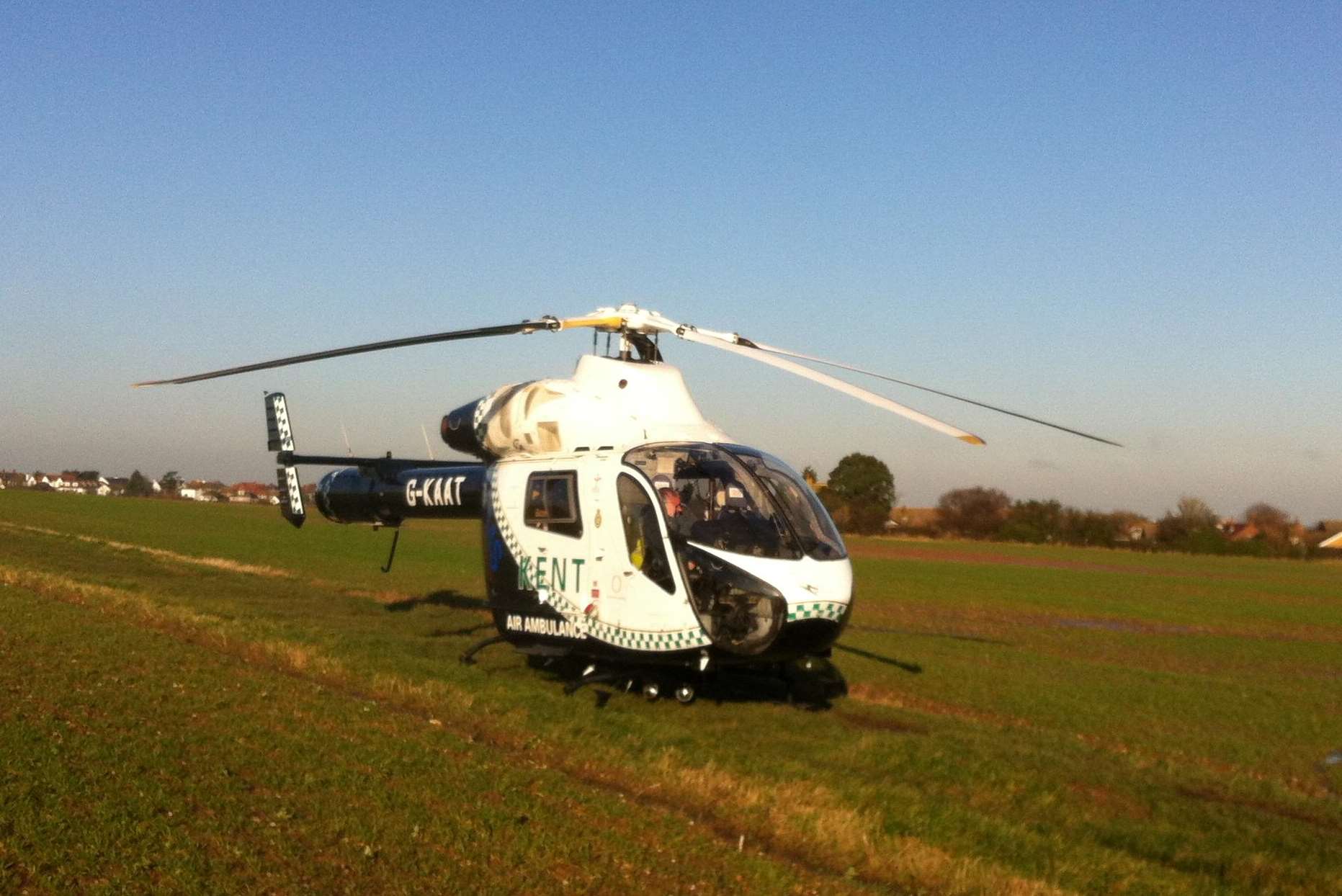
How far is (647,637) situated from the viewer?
12477 mm

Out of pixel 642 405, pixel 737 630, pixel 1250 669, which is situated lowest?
pixel 1250 669

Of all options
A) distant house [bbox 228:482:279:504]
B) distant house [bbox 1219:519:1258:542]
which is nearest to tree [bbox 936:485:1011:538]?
distant house [bbox 1219:519:1258:542]

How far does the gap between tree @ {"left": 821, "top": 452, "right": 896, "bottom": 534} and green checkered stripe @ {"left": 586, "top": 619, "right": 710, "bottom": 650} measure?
77.6 meters

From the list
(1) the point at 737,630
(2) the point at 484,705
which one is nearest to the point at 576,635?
(2) the point at 484,705

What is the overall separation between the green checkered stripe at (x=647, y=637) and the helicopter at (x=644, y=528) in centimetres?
2

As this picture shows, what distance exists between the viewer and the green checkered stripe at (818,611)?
452 inches

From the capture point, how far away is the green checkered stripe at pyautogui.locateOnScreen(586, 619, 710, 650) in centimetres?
1206

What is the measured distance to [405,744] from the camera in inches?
398

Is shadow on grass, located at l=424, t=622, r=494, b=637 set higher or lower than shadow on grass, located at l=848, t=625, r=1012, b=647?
higher

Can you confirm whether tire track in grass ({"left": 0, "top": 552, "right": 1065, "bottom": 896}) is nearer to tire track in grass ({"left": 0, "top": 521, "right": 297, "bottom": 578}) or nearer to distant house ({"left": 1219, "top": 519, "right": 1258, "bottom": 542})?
tire track in grass ({"left": 0, "top": 521, "right": 297, "bottom": 578})

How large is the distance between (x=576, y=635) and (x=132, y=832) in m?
6.59

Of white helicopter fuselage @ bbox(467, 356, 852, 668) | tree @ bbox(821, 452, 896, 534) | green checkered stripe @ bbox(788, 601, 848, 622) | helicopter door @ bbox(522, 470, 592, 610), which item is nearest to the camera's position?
green checkered stripe @ bbox(788, 601, 848, 622)

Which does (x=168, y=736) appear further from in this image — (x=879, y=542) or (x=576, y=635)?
(x=879, y=542)

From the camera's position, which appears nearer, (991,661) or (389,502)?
(389,502)
